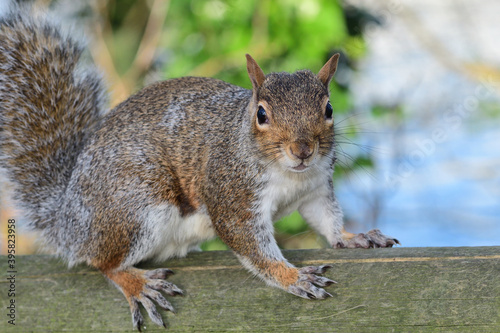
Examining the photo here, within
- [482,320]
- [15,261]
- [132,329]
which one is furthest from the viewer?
[15,261]

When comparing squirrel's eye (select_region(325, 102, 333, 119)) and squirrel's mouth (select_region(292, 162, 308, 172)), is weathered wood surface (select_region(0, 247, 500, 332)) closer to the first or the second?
squirrel's mouth (select_region(292, 162, 308, 172))

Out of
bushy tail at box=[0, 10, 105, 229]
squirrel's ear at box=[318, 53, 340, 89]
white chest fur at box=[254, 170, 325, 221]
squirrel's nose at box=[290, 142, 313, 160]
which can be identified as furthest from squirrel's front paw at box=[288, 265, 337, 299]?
bushy tail at box=[0, 10, 105, 229]

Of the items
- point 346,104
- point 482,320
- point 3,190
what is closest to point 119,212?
point 3,190

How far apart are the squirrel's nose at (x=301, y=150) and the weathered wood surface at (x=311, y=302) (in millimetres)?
360

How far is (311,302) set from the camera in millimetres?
1679

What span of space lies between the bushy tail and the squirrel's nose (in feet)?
3.10

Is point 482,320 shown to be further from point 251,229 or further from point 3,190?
point 3,190

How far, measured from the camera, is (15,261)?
1.99 metres

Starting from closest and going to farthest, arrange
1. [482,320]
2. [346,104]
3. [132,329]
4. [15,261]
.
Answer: [482,320], [132,329], [15,261], [346,104]

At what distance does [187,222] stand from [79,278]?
398 millimetres

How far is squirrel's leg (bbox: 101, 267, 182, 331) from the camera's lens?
176 centimetres

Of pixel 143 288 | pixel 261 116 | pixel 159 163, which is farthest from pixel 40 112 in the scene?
pixel 261 116

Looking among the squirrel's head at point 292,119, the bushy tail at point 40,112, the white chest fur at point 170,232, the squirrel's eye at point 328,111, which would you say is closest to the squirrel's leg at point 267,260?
the white chest fur at point 170,232

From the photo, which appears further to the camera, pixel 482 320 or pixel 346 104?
pixel 346 104
